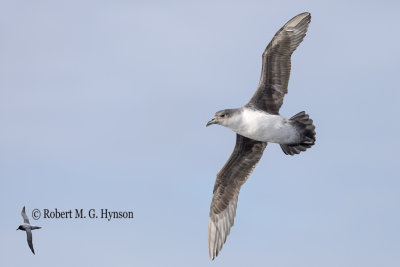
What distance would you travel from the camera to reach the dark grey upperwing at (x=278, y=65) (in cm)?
2031

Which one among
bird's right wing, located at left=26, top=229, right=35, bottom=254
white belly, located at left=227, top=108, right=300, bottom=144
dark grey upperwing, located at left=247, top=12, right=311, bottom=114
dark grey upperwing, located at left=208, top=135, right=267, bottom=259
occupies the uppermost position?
dark grey upperwing, located at left=247, top=12, right=311, bottom=114

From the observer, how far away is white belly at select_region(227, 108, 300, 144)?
20.1 meters

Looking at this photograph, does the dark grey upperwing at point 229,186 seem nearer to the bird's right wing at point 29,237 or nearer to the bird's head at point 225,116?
the bird's head at point 225,116

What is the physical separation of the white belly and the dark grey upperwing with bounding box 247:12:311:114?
1.20ft

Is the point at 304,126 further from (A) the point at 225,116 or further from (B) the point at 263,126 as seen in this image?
(A) the point at 225,116

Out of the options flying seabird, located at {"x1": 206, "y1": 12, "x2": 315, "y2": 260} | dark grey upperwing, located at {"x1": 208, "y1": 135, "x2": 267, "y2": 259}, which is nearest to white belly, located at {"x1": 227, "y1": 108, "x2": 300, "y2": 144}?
flying seabird, located at {"x1": 206, "y1": 12, "x2": 315, "y2": 260}

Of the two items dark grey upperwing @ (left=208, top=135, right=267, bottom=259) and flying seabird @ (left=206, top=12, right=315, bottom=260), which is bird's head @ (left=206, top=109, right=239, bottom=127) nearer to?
flying seabird @ (left=206, top=12, right=315, bottom=260)

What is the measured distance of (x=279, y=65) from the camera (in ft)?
66.8

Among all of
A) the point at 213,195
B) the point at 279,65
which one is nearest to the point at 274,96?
the point at 279,65

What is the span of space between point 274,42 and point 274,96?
1312 millimetres

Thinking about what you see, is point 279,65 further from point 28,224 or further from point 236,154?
point 28,224

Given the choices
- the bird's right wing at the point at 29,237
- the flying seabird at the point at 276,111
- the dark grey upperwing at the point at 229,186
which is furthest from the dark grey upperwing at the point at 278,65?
the bird's right wing at the point at 29,237

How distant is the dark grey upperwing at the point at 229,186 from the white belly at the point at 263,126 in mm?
1361

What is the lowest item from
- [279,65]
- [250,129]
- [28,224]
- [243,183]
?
[28,224]
